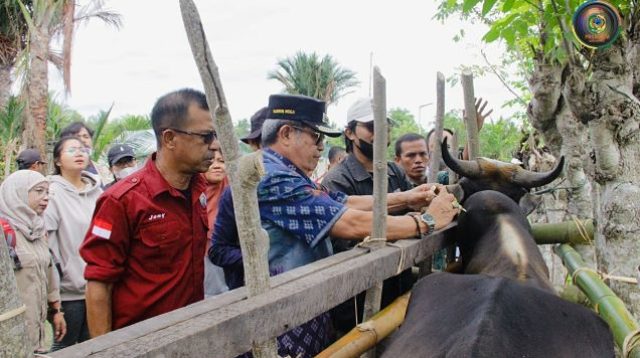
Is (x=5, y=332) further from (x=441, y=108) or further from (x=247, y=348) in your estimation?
(x=441, y=108)

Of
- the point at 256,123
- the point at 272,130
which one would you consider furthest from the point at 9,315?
the point at 256,123

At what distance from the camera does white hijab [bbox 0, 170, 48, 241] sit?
348 cm

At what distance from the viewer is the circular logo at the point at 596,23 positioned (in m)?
3.02

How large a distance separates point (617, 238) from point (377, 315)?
5.81 ft

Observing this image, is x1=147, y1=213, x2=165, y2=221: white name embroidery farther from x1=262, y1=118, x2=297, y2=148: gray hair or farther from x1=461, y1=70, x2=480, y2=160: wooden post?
x1=461, y1=70, x2=480, y2=160: wooden post

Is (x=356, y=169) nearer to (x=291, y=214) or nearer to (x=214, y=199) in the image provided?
(x=214, y=199)

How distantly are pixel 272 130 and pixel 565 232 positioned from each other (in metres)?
2.30

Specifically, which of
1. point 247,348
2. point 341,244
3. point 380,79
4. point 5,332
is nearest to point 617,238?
point 341,244

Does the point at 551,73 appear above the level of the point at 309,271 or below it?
above

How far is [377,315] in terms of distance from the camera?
2.35m

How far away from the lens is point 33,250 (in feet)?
11.5

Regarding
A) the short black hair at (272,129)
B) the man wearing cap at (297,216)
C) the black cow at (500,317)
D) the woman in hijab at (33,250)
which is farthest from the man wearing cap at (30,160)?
the black cow at (500,317)

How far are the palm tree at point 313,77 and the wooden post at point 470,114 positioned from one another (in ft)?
46.1

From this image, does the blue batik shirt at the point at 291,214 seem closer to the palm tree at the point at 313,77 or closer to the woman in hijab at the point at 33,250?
the woman in hijab at the point at 33,250
